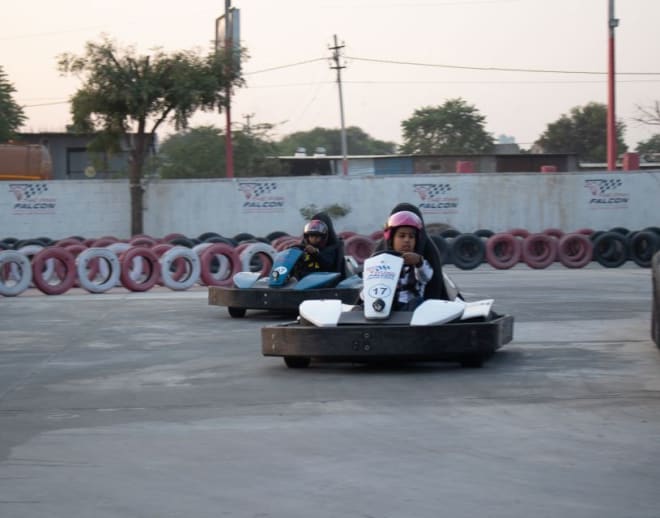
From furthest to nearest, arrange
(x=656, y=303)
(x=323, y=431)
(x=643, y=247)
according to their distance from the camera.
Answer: (x=643, y=247), (x=656, y=303), (x=323, y=431)

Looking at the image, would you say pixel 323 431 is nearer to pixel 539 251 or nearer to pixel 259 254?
pixel 259 254

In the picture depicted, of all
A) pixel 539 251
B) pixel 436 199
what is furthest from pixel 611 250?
pixel 436 199

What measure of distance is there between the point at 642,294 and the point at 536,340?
21.3 ft

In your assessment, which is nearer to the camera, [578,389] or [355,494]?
[355,494]

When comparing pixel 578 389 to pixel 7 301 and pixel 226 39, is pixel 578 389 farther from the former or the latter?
pixel 226 39

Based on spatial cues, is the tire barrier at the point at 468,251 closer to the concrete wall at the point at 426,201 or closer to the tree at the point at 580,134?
the concrete wall at the point at 426,201

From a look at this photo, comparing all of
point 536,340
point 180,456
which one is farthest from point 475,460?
point 536,340

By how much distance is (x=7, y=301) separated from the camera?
55.7ft

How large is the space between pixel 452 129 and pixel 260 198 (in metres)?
49.4

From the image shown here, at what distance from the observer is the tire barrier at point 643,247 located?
2434 centimetres

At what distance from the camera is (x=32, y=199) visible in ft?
102

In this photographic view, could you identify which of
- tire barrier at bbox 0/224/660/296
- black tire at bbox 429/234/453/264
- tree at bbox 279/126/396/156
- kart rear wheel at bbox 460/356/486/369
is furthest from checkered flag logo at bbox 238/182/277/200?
tree at bbox 279/126/396/156

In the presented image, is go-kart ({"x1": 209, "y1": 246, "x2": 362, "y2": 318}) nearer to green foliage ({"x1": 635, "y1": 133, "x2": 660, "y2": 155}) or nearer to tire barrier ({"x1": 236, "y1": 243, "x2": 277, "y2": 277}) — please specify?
tire barrier ({"x1": 236, "y1": 243, "x2": 277, "y2": 277})

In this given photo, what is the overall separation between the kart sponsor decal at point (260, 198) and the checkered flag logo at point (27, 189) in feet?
17.5
